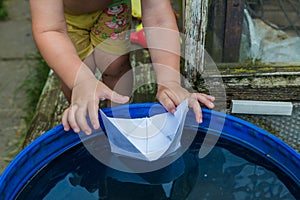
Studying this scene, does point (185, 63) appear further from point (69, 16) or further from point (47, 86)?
point (47, 86)

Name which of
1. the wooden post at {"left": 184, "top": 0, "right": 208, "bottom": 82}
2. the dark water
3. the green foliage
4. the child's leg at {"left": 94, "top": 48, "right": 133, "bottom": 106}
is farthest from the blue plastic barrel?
the green foliage

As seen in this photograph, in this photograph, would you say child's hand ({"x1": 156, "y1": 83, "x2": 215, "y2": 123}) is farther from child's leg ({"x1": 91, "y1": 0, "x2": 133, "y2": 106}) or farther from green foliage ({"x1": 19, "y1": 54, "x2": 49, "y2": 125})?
green foliage ({"x1": 19, "y1": 54, "x2": 49, "y2": 125})

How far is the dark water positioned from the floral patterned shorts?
47cm

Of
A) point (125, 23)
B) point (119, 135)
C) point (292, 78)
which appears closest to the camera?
point (119, 135)

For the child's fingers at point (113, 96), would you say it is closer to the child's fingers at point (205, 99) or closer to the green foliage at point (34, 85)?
the child's fingers at point (205, 99)

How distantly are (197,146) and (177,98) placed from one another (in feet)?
0.59

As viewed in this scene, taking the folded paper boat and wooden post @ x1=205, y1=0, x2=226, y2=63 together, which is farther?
wooden post @ x1=205, y1=0, x2=226, y2=63

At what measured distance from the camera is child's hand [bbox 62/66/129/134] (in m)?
1.09

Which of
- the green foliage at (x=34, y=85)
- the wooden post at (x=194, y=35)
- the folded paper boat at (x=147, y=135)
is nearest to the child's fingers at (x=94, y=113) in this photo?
the folded paper boat at (x=147, y=135)

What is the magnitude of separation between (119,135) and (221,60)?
0.55m

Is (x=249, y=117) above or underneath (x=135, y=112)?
underneath

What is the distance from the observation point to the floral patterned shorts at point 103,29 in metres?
1.61

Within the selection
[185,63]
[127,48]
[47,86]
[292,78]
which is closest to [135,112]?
[185,63]

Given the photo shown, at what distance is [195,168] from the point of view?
129cm
